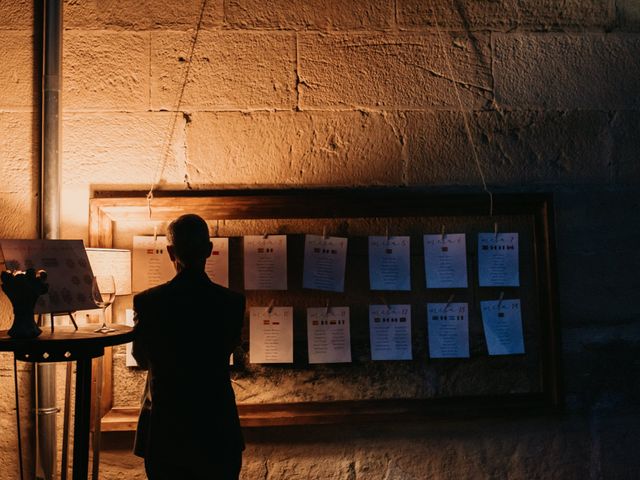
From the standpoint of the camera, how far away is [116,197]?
8.98ft

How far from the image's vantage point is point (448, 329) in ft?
9.07

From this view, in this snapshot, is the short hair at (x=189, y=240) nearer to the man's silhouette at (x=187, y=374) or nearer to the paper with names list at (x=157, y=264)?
the man's silhouette at (x=187, y=374)

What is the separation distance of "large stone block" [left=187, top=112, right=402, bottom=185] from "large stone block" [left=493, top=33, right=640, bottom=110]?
2.11 feet

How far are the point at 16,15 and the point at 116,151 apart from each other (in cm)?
80

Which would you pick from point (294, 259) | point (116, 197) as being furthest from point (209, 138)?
point (294, 259)

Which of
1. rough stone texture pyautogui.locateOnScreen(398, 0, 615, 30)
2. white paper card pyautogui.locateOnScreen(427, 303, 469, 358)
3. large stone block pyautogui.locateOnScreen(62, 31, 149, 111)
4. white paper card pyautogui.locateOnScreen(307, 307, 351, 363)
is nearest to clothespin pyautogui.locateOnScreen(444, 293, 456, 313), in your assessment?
white paper card pyautogui.locateOnScreen(427, 303, 469, 358)

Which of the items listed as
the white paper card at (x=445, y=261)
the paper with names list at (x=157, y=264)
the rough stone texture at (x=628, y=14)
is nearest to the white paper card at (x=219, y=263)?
the paper with names list at (x=157, y=264)

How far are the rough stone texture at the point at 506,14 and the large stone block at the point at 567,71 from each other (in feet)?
0.21

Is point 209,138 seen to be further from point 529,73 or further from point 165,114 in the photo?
point 529,73

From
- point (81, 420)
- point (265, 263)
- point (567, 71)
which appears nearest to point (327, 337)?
point (265, 263)

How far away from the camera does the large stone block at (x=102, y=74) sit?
111 inches

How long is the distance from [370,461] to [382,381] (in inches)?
14.5

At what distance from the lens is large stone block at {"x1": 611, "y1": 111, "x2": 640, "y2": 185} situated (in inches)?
114

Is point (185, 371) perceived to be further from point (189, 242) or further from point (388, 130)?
point (388, 130)
